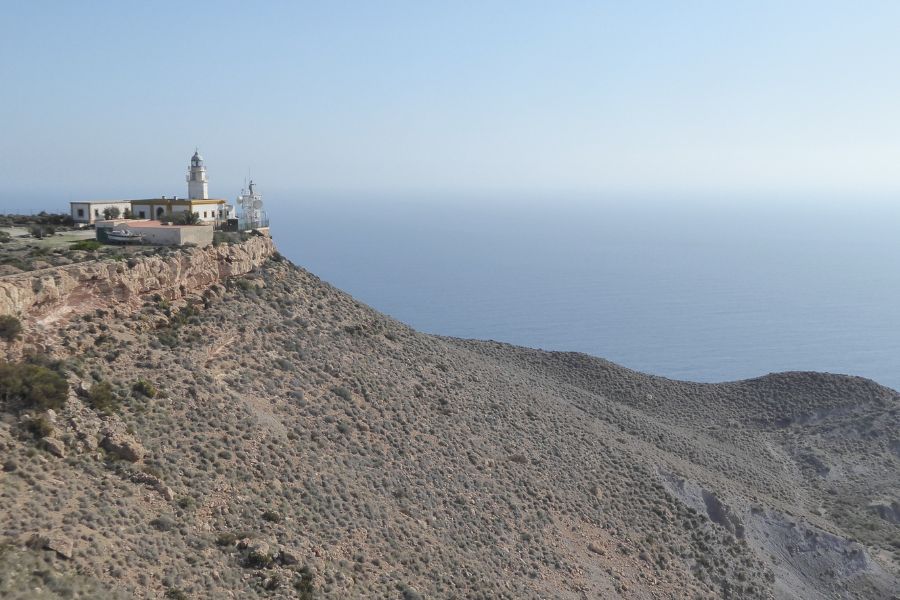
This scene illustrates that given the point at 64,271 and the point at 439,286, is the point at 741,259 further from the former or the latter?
the point at 64,271

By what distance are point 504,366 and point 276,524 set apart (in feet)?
72.4

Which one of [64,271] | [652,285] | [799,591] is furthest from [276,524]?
[652,285]

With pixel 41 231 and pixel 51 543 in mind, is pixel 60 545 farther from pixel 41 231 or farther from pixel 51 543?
pixel 41 231

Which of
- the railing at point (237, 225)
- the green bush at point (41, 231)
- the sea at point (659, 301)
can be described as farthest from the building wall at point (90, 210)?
the sea at point (659, 301)

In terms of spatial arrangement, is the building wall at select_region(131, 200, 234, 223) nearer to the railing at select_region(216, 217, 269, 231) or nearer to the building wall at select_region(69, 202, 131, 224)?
the railing at select_region(216, 217, 269, 231)

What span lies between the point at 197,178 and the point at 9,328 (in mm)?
17154

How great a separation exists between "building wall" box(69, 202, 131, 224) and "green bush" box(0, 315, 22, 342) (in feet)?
50.8

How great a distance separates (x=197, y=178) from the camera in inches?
1286

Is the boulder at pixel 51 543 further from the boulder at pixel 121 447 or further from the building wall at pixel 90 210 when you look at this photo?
the building wall at pixel 90 210

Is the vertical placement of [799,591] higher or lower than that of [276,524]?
lower

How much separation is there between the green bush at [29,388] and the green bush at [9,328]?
2.39 feet

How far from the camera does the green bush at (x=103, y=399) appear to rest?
16750 millimetres

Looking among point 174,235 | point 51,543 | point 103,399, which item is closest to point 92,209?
point 174,235

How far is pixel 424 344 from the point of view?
102 ft
